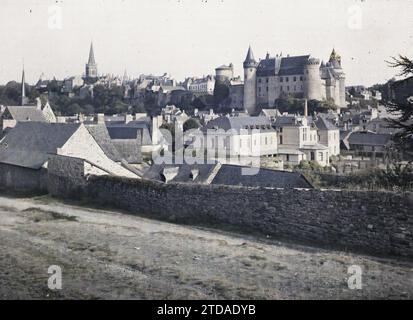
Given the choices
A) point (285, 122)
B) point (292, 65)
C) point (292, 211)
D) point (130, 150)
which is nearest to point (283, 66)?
point (292, 65)

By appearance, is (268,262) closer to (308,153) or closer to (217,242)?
(217,242)

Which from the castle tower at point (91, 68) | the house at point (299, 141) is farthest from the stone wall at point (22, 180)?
the castle tower at point (91, 68)

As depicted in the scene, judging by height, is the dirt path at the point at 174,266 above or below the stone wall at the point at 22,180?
below

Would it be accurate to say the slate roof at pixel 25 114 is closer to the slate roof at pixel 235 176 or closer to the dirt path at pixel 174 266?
the slate roof at pixel 235 176

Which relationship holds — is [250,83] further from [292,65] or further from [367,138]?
[367,138]

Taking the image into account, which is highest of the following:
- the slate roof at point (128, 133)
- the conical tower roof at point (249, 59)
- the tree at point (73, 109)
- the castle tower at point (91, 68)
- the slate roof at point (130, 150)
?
the castle tower at point (91, 68)

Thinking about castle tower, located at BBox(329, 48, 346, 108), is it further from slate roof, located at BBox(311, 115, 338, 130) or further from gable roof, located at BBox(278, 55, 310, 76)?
slate roof, located at BBox(311, 115, 338, 130)
